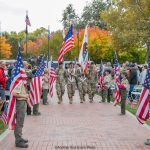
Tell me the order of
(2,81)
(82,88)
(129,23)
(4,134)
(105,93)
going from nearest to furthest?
(4,134), (2,81), (105,93), (82,88), (129,23)

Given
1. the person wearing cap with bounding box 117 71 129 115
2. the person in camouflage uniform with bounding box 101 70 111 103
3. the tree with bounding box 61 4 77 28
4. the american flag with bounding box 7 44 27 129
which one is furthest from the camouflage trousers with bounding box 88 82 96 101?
the tree with bounding box 61 4 77 28

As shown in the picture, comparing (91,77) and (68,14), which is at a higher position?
(68,14)

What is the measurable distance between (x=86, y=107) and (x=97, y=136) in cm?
751

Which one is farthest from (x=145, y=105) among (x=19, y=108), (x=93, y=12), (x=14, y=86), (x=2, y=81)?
(x=93, y=12)

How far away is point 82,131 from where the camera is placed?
41.2ft

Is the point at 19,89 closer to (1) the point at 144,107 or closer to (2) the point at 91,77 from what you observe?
(1) the point at 144,107

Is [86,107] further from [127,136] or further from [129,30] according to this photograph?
[129,30]

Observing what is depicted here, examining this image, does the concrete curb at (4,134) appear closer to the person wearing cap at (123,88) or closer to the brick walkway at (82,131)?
the brick walkway at (82,131)

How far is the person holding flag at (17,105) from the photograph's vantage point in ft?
33.8

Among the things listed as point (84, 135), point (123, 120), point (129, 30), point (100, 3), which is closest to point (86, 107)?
point (123, 120)

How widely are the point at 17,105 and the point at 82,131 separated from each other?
278cm

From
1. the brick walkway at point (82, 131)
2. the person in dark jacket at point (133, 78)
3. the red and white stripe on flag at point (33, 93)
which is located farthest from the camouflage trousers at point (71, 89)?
the red and white stripe on flag at point (33, 93)

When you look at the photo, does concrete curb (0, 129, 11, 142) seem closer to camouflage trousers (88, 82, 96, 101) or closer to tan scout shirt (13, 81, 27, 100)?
tan scout shirt (13, 81, 27, 100)

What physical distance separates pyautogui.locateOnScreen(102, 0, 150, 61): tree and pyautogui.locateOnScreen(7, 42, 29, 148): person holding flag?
33.4 m
